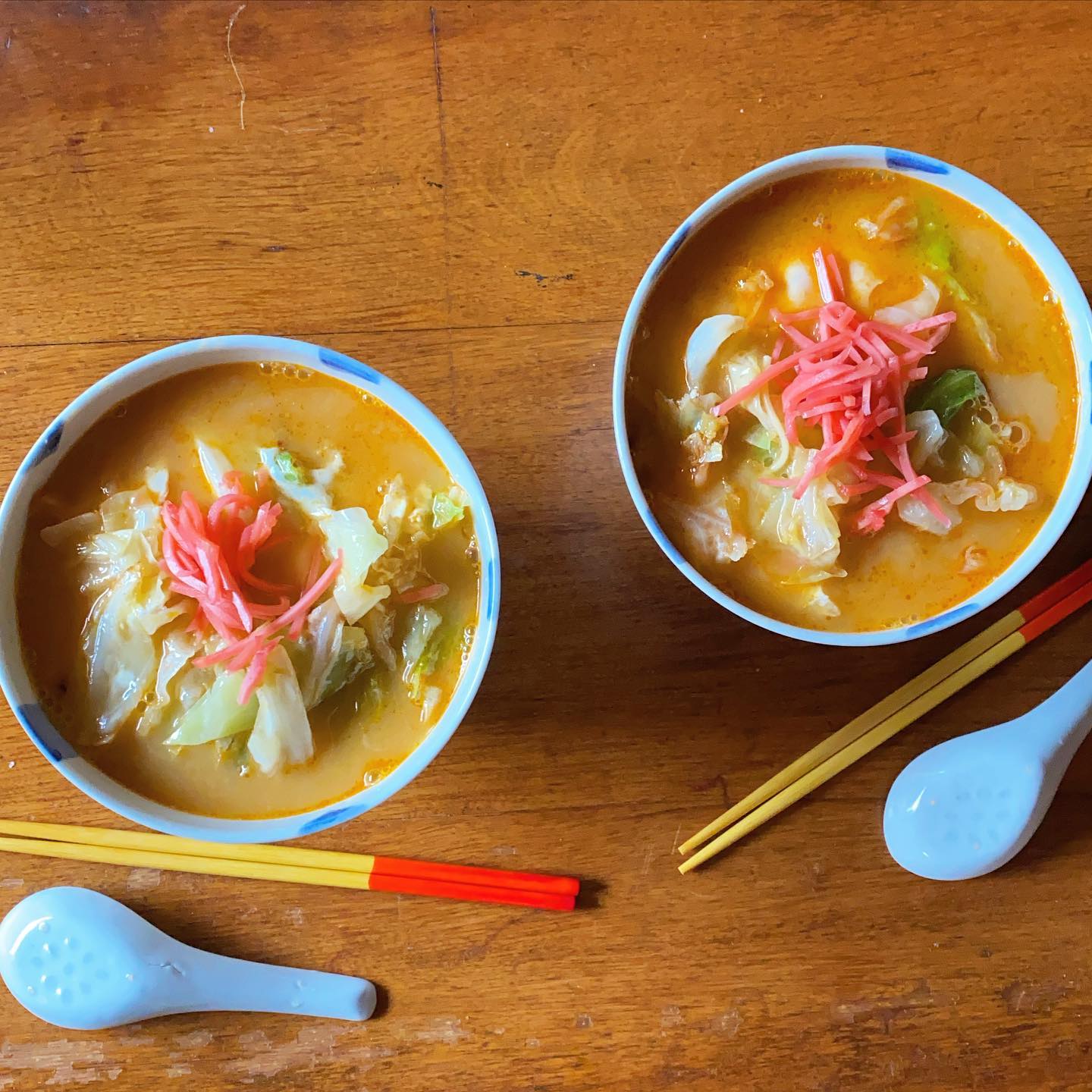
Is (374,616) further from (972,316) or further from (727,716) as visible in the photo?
(972,316)

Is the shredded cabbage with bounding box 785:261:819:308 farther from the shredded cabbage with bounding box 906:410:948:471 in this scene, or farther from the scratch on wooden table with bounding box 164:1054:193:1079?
the scratch on wooden table with bounding box 164:1054:193:1079

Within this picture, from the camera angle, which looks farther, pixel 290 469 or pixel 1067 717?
pixel 1067 717

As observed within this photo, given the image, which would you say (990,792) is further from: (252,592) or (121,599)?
(121,599)

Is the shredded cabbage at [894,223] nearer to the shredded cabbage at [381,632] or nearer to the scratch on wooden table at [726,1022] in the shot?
the shredded cabbage at [381,632]

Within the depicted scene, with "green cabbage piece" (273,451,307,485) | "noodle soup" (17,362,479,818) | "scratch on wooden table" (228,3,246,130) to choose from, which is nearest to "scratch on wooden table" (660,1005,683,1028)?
"noodle soup" (17,362,479,818)

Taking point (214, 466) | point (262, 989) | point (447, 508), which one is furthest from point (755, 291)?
point (262, 989)

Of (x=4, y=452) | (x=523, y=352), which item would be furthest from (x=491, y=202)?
(x=4, y=452)
